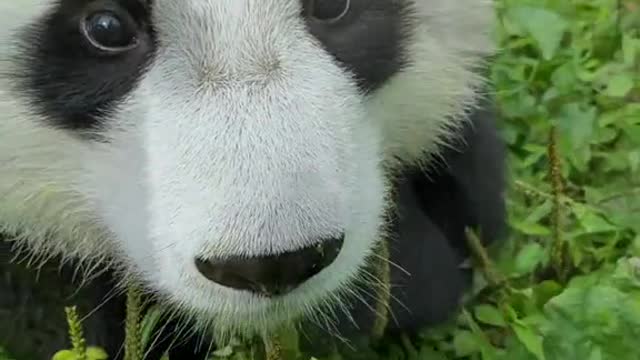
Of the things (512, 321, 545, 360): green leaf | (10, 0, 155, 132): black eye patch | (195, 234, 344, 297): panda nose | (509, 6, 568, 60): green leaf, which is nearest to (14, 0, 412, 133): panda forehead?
(10, 0, 155, 132): black eye patch

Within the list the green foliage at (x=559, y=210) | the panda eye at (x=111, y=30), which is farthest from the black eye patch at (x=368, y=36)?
the green foliage at (x=559, y=210)

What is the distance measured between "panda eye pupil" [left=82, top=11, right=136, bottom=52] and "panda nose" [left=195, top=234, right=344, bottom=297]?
0.34 m

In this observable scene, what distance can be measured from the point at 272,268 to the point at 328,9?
425 mm

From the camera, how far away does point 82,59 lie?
218cm

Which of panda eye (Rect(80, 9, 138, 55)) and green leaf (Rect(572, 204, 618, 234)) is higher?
panda eye (Rect(80, 9, 138, 55))

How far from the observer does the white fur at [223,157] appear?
194cm

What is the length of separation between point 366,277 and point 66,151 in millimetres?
546

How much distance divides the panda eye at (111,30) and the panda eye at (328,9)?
0.25 m

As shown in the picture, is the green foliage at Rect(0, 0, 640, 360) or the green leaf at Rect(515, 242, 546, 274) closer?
the green foliage at Rect(0, 0, 640, 360)

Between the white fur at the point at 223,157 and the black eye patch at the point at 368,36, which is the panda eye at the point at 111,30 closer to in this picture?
the white fur at the point at 223,157

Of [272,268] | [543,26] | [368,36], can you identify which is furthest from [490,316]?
[543,26]

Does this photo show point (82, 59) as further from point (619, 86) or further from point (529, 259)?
point (619, 86)

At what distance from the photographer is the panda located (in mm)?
1964

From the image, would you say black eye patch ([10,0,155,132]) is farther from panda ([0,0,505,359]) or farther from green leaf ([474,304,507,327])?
green leaf ([474,304,507,327])
